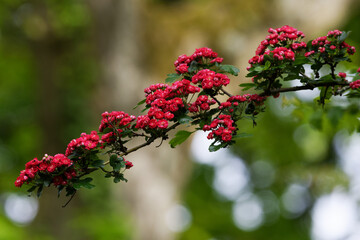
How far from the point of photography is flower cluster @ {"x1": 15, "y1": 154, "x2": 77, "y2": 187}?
1.34 metres

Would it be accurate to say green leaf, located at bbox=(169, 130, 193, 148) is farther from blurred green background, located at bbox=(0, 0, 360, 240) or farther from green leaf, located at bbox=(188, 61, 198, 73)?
blurred green background, located at bbox=(0, 0, 360, 240)

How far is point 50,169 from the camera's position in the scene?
1333 millimetres

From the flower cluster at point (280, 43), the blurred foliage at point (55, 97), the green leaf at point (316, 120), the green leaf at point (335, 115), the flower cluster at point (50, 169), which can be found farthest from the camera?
the blurred foliage at point (55, 97)

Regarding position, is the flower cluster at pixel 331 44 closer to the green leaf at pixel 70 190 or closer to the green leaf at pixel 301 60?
the green leaf at pixel 301 60

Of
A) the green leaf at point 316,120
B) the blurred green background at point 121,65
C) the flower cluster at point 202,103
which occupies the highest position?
the blurred green background at point 121,65

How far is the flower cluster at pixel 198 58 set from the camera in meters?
1.48

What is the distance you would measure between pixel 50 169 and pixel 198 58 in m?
0.55

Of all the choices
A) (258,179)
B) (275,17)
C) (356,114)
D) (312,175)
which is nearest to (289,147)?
(312,175)

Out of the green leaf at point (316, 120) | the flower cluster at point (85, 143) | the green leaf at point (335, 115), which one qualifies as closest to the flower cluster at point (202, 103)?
the flower cluster at point (85, 143)

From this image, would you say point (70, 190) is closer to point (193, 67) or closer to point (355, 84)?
point (193, 67)

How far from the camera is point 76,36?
830 cm

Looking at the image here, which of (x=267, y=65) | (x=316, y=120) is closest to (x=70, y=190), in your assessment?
(x=267, y=65)

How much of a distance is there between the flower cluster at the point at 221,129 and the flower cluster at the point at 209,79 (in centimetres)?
11

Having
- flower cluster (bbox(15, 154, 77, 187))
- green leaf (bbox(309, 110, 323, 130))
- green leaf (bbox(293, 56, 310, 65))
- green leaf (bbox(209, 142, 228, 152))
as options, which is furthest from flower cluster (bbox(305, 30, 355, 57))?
flower cluster (bbox(15, 154, 77, 187))
